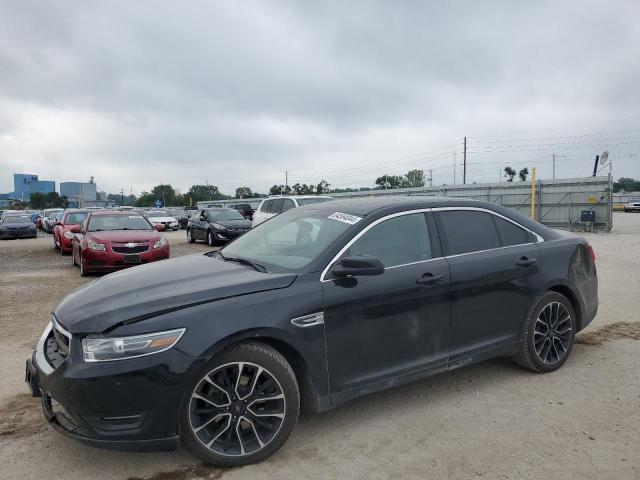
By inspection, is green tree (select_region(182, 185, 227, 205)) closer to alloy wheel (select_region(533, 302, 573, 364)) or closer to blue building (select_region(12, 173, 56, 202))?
blue building (select_region(12, 173, 56, 202))

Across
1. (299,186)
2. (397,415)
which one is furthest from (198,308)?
(299,186)

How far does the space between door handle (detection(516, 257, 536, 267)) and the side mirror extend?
162 cm

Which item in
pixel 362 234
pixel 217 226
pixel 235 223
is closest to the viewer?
pixel 362 234

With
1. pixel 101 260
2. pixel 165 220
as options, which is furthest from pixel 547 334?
pixel 165 220

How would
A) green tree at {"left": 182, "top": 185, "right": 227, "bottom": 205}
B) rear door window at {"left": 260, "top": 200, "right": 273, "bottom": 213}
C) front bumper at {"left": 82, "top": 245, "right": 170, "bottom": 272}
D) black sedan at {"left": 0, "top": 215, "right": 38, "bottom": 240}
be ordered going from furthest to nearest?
green tree at {"left": 182, "top": 185, "right": 227, "bottom": 205}
black sedan at {"left": 0, "top": 215, "right": 38, "bottom": 240}
rear door window at {"left": 260, "top": 200, "right": 273, "bottom": 213}
front bumper at {"left": 82, "top": 245, "right": 170, "bottom": 272}

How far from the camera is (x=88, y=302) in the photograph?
10.6ft

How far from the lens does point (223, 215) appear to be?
19.5 m

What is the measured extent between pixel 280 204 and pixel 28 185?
141 m

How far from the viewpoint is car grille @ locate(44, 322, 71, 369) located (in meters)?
2.96

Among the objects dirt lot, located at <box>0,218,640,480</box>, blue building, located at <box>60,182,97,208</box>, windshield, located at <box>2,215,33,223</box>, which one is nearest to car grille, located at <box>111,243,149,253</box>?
dirt lot, located at <box>0,218,640,480</box>

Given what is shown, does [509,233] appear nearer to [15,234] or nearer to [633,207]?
[15,234]

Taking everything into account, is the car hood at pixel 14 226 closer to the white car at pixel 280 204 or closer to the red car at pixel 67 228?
the red car at pixel 67 228

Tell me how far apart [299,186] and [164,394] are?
311 ft

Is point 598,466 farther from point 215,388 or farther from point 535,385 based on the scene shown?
point 215,388
